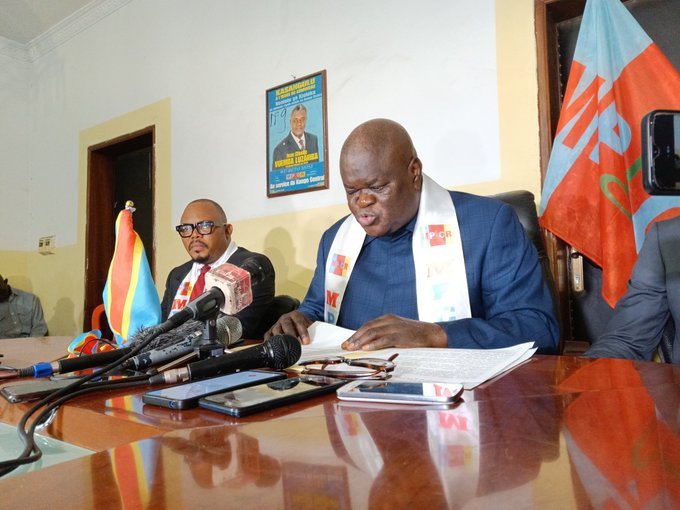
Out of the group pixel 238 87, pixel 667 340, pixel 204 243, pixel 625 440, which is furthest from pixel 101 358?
pixel 238 87

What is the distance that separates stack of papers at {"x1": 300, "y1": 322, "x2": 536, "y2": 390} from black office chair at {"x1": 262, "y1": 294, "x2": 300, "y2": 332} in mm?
1157

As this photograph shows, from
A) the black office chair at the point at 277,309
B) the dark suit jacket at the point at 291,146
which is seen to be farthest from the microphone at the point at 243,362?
the dark suit jacket at the point at 291,146

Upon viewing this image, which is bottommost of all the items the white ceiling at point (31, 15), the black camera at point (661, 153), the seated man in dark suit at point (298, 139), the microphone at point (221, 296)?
the microphone at point (221, 296)

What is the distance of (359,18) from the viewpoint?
3.03m

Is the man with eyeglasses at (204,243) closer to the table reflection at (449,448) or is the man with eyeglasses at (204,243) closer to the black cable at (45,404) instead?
the black cable at (45,404)

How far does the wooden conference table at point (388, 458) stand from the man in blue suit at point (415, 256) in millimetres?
871

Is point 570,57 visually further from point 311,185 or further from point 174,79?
point 174,79

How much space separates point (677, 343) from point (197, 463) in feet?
5.46

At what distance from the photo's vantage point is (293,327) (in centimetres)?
150

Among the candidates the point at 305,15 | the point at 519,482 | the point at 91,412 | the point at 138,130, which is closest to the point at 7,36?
the point at 138,130

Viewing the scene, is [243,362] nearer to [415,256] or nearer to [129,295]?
[129,295]

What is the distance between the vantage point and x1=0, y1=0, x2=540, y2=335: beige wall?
2438 millimetres

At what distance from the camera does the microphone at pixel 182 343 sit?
982 millimetres

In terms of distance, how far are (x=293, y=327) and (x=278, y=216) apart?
77.4 inches
